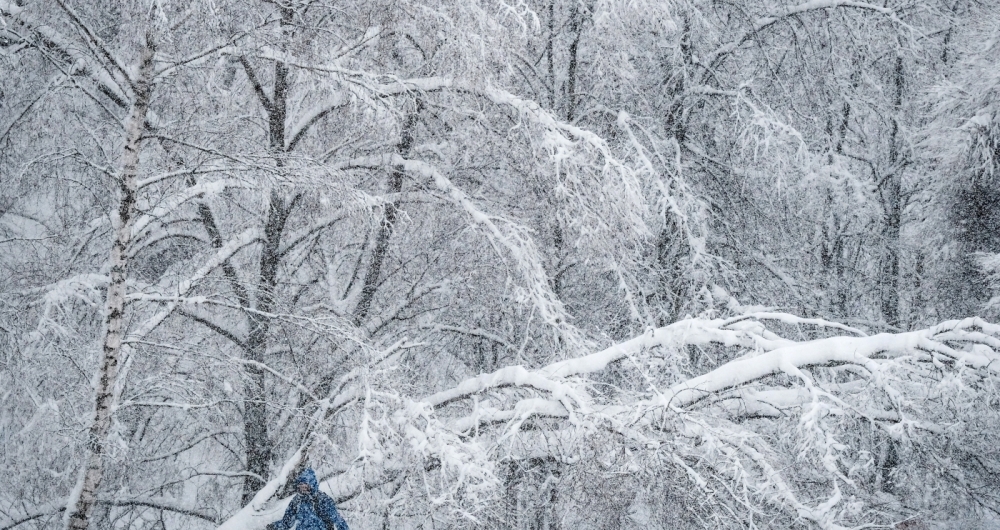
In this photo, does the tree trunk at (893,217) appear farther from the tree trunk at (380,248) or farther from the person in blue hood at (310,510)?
the person in blue hood at (310,510)

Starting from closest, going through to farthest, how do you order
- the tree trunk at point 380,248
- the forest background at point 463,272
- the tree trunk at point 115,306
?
1. the forest background at point 463,272
2. the tree trunk at point 115,306
3. the tree trunk at point 380,248

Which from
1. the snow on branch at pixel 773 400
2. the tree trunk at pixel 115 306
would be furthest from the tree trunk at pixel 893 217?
the tree trunk at pixel 115 306

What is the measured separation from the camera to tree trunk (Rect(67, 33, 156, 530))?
4902 mm

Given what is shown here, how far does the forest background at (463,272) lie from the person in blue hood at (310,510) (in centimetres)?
22

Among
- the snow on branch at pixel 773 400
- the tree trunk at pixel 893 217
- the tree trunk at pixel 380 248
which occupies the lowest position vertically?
the tree trunk at pixel 893 217

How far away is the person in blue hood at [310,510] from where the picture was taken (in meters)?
4.92

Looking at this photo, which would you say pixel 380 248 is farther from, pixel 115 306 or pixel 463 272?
pixel 115 306

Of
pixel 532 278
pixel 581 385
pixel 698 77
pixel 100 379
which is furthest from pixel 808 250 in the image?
pixel 100 379

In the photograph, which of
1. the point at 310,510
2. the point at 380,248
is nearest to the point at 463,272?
the point at 380,248

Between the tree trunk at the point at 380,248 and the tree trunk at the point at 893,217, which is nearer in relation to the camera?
the tree trunk at the point at 380,248

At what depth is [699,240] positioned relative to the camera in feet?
29.0

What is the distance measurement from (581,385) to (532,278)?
152 cm

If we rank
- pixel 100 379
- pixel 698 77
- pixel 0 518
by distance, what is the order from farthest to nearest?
pixel 698 77 < pixel 0 518 < pixel 100 379

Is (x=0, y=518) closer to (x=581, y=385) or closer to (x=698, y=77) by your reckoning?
(x=581, y=385)
